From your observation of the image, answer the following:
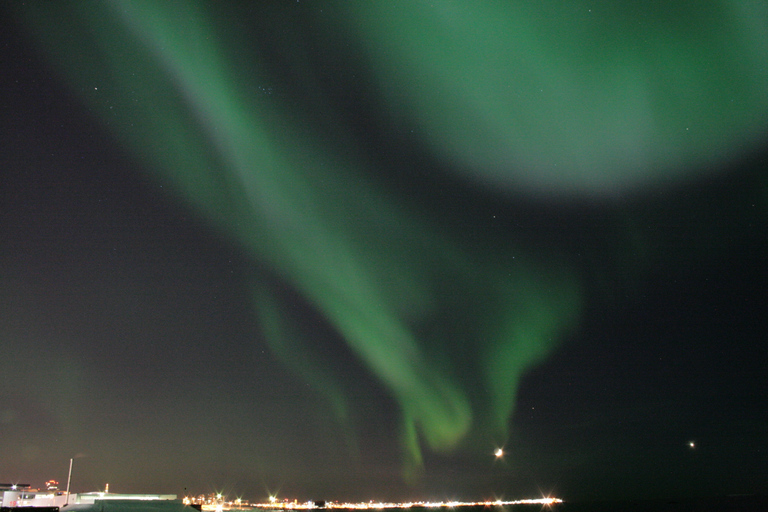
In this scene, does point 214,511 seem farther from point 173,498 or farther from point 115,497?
point 115,497

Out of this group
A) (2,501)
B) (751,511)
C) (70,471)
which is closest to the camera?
(2,501)

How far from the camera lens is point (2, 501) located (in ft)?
235

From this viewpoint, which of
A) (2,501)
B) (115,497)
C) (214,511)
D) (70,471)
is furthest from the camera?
(214,511)

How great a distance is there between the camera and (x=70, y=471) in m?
87.0

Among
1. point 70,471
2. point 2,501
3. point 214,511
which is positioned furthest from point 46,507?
point 214,511

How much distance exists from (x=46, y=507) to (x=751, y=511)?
165209mm

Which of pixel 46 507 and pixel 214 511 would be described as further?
pixel 214 511

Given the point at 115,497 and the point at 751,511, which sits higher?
the point at 115,497

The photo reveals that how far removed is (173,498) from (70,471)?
5056 cm

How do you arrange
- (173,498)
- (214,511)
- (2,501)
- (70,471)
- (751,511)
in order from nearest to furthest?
(2,501) → (70,471) → (173,498) → (751,511) → (214,511)

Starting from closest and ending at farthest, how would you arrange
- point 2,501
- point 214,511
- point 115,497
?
point 2,501 < point 115,497 < point 214,511

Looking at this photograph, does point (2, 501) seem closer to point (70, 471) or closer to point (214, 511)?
point (70, 471)

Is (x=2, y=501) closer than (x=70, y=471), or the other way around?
(x=2, y=501)

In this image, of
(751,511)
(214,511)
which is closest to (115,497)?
(214,511)
